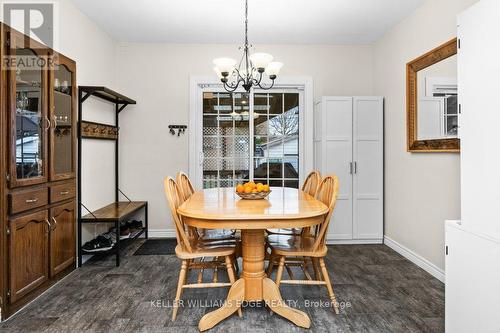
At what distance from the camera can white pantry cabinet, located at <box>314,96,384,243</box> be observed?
13.7ft

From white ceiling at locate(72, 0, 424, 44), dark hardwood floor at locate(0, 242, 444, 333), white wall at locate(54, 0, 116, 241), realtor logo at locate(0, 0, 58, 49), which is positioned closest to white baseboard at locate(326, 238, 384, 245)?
dark hardwood floor at locate(0, 242, 444, 333)

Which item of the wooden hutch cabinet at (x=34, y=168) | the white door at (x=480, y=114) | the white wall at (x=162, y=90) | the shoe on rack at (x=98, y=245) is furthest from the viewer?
the white wall at (x=162, y=90)

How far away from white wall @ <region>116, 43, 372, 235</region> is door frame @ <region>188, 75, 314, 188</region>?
3.0 inches

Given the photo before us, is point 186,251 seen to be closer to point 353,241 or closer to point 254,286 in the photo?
point 254,286

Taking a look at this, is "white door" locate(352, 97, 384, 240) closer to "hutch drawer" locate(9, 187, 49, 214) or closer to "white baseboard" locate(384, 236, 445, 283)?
"white baseboard" locate(384, 236, 445, 283)

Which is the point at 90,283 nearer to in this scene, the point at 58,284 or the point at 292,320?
the point at 58,284

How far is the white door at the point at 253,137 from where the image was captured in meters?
4.64

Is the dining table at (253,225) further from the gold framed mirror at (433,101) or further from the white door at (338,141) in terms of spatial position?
the white door at (338,141)

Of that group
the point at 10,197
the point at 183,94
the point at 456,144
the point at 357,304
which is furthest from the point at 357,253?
the point at 10,197

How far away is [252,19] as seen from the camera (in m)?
3.70

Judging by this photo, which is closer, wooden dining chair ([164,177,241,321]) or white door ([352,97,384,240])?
wooden dining chair ([164,177,241,321])

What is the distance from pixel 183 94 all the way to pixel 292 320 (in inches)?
129

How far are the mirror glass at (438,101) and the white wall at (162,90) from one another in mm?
1415

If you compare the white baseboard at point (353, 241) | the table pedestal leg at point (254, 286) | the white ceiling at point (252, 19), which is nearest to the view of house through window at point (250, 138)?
the white ceiling at point (252, 19)
